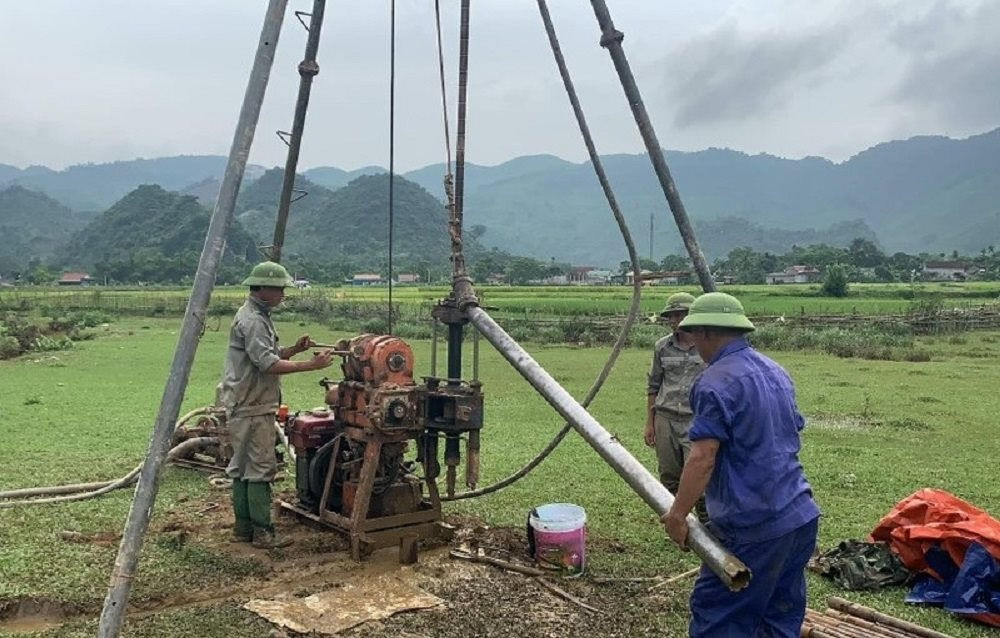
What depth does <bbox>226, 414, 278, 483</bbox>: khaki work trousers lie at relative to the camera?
6688 millimetres

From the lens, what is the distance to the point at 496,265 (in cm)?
10138

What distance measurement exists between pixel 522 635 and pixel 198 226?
105462 mm

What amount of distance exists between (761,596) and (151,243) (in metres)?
114

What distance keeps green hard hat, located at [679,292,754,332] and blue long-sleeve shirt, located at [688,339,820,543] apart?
0.61 feet

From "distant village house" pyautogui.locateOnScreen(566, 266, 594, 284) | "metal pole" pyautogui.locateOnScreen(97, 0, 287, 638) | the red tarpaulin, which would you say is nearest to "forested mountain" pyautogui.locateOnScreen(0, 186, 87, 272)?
"distant village house" pyautogui.locateOnScreen(566, 266, 594, 284)

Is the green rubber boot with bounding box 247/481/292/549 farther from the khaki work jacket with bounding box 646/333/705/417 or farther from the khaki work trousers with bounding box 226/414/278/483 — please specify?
the khaki work jacket with bounding box 646/333/705/417

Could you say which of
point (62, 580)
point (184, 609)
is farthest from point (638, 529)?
point (62, 580)

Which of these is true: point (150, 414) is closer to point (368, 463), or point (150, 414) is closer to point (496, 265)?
point (368, 463)

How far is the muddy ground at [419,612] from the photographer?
520 cm

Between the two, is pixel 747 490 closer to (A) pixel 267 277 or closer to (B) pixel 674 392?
(B) pixel 674 392

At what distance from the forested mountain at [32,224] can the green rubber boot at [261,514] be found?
15789 cm

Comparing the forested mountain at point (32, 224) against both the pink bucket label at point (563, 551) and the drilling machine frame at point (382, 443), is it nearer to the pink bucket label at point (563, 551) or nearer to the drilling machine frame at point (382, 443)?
the drilling machine frame at point (382, 443)

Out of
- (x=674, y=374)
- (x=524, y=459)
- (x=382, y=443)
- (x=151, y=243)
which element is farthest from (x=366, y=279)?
(x=382, y=443)

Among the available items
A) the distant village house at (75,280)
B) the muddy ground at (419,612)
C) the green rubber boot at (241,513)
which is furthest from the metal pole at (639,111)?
the distant village house at (75,280)
